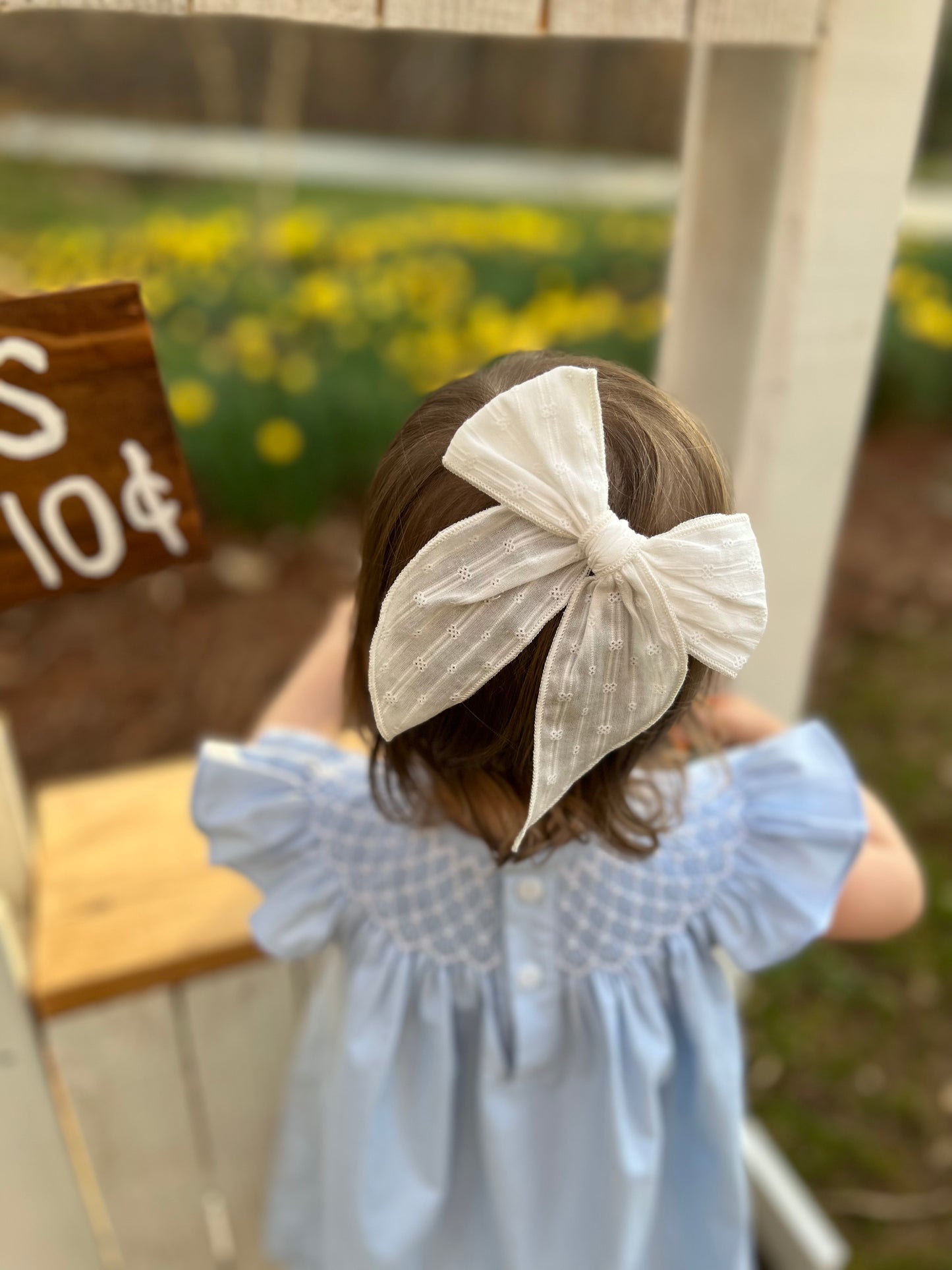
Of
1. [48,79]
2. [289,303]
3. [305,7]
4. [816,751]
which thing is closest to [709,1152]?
[816,751]

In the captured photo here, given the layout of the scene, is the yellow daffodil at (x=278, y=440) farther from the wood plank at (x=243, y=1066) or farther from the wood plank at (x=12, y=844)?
the wood plank at (x=243, y=1066)

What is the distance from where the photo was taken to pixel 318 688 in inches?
37.6

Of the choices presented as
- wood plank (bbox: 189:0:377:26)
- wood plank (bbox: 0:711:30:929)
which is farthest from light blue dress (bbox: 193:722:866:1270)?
wood plank (bbox: 189:0:377:26)

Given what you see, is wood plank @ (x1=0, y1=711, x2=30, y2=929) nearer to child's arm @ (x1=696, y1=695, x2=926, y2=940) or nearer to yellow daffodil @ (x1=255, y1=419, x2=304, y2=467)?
child's arm @ (x1=696, y1=695, x2=926, y2=940)

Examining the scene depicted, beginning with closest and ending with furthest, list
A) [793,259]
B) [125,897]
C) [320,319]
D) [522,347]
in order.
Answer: [793,259], [125,897], [522,347], [320,319]

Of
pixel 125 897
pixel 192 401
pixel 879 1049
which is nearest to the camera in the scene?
pixel 125 897


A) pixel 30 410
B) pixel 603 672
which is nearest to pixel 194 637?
pixel 30 410

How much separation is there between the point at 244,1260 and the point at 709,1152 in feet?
2.22

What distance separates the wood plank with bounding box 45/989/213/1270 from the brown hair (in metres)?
0.48

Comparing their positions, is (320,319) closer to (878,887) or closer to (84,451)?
(84,451)

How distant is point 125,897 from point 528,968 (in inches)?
19.2

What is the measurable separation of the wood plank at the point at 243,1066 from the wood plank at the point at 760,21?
37.3 inches

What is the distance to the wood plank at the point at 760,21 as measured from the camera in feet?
2.51

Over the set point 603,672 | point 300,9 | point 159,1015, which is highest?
point 300,9
